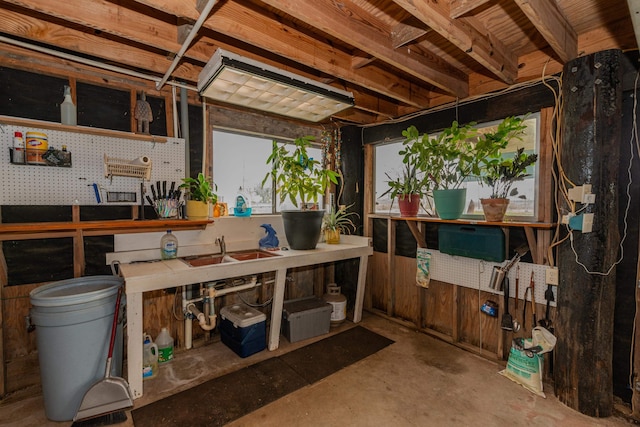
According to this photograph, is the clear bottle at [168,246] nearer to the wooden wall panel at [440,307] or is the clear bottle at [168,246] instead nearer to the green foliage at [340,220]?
the green foliage at [340,220]

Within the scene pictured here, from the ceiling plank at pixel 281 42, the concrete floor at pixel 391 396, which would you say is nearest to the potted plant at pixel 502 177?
the ceiling plank at pixel 281 42

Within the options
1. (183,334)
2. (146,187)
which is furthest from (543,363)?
(146,187)

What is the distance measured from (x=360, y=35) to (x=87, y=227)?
2.23 meters

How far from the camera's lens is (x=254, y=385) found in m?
2.17

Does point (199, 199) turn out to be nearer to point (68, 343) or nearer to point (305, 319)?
point (68, 343)

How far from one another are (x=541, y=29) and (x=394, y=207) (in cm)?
214

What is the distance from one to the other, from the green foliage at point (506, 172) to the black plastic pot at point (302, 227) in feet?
4.87

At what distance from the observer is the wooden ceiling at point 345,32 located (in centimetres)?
167

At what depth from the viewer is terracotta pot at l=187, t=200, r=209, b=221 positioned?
2.50 m

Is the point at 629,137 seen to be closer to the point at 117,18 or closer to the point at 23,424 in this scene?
the point at 117,18

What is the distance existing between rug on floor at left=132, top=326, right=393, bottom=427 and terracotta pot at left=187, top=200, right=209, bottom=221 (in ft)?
4.14

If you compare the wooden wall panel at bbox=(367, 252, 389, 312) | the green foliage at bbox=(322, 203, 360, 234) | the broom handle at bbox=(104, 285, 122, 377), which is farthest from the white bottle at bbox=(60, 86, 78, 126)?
the wooden wall panel at bbox=(367, 252, 389, 312)

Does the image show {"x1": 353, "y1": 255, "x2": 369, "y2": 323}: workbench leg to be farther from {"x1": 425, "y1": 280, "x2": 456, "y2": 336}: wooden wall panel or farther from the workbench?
{"x1": 425, "y1": 280, "x2": 456, "y2": 336}: wooden wall panel

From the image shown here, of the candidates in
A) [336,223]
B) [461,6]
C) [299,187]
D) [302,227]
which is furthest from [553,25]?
[336,223]
